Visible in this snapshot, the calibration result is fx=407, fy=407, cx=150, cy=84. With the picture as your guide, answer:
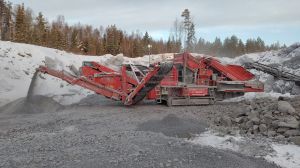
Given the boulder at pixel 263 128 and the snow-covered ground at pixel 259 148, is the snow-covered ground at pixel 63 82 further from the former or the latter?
the boulder at pixel 263 128

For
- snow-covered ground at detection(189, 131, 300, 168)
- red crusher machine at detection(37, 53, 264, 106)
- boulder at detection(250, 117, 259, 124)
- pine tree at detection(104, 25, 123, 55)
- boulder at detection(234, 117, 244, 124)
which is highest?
pine tree at detection(104, 25, 123, 55)

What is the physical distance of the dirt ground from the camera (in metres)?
6.97

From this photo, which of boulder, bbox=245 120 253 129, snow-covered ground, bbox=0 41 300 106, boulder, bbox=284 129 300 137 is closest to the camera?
boulder, bbox=284 129 300 137

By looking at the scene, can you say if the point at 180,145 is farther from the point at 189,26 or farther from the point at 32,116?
the point at 189,26

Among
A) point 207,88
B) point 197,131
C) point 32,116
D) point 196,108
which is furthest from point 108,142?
point 207,88

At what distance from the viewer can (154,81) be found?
14562 mm

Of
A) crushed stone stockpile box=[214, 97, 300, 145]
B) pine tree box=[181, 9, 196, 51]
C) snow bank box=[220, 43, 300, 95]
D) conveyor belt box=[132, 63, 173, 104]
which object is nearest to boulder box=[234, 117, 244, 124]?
crushed stone stockpile box=[214, 97, 300, 145]

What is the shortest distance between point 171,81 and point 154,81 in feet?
6.57

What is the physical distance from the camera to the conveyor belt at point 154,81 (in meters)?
13.9

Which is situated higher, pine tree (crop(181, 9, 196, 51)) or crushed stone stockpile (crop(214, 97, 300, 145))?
pine tree (crop(181, 9, 196, 51))

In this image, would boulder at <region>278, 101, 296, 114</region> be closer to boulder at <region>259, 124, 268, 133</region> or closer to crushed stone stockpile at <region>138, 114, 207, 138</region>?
boulder at <region>259, 124, 268, 133</region>

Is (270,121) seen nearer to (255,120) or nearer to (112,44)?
(255,120)

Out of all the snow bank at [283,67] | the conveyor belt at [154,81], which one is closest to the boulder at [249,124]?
the conveyor belt at [154,81]

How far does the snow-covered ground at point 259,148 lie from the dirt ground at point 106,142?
507 millimetres
